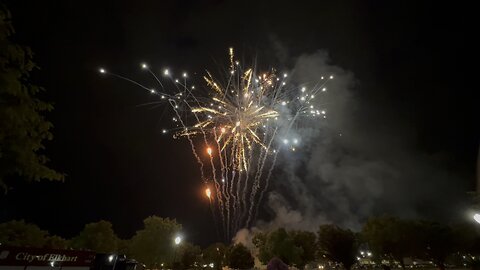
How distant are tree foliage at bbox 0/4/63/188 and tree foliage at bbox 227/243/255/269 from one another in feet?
304

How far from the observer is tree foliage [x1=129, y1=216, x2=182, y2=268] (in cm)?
7825

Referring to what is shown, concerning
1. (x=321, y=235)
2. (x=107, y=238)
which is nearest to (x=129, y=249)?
(x=107, y=238)

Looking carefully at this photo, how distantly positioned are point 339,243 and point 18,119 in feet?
252

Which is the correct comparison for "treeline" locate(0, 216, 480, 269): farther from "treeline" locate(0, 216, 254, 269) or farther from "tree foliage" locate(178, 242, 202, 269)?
"tree foliage" locate(178, 242, 202, 269)

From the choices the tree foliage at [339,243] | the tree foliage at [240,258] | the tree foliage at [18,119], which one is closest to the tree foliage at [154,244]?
the tree foliage at [240,258]

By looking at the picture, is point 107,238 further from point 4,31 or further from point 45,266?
point 4,31

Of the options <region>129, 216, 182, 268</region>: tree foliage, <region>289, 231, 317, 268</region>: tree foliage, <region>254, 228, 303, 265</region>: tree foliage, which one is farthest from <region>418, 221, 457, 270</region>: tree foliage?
<region>129, 216, 182, 268</region>: tree foliage

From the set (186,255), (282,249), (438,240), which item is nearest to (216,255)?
(186,255)

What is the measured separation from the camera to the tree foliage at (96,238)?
70006 millimetres

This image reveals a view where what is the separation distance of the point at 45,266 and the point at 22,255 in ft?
5.42

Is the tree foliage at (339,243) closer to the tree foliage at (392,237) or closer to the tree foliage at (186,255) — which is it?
the tree foliage at (392,237)

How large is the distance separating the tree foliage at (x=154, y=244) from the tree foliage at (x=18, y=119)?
76.5m

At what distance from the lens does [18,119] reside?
7.38 m

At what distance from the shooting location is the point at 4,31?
7328 millimetres
